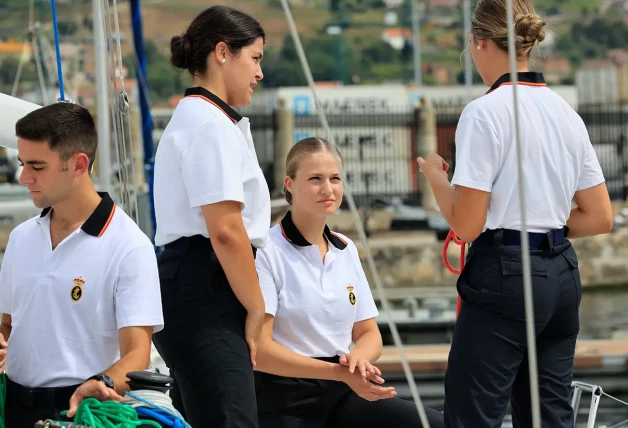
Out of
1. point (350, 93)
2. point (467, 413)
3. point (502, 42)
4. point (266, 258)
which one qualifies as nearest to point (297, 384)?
point (266, 258)

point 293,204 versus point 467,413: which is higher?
point 293,204

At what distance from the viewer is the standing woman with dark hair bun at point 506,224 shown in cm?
295

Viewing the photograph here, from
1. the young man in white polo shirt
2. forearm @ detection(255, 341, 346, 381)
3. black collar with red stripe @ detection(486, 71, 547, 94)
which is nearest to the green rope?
the young man in white polo shirt

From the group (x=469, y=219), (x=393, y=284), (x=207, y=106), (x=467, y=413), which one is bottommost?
(x=393, y=284)

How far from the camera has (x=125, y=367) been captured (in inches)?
104

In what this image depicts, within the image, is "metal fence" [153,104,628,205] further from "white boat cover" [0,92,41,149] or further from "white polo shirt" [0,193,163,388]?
"white polo shirt" [0,193,163,388]

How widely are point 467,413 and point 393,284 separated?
26028mm

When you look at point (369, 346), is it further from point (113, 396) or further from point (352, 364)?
point (113, 396)

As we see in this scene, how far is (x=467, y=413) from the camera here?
9.76ft

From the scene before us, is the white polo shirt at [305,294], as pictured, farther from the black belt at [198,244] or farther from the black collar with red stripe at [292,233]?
the black belt at [198,244]

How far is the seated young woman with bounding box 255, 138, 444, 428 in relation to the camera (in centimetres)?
332

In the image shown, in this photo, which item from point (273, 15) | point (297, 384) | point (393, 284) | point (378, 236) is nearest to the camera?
point (297, 384)

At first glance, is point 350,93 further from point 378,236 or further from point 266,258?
point 266,258

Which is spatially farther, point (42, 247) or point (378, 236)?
point (378, 236)
